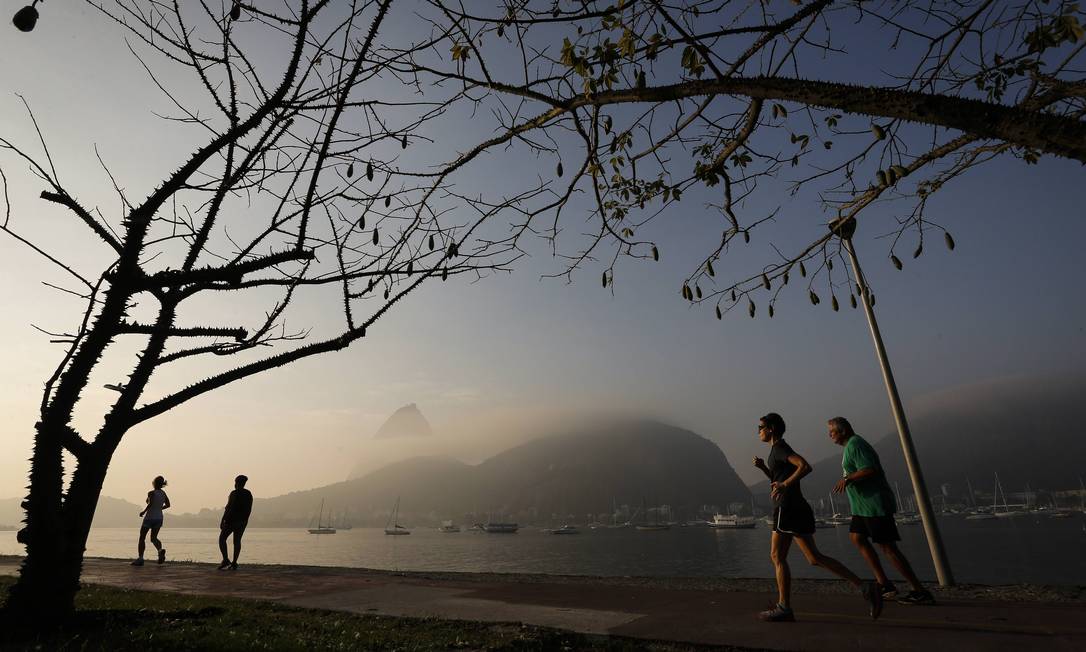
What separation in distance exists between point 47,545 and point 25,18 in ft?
11.4

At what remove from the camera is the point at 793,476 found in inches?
211

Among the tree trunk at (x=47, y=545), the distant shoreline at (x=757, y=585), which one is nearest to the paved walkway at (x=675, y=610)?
the distant shoreline at (x=757, y=585)

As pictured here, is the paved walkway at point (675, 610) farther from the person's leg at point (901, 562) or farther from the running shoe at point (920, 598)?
the person's leg at point (901, 562)

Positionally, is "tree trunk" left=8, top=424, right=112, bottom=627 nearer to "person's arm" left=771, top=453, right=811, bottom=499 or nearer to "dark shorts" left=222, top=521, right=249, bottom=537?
"person's arm" left=771, top=453, right=811, bottom=499

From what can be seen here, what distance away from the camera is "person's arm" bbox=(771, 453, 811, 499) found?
17.5 feet

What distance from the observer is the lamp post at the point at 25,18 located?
2498 millimetres

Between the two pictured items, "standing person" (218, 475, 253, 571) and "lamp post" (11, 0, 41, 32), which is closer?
"lamp post" (11, 0, 41, 32)

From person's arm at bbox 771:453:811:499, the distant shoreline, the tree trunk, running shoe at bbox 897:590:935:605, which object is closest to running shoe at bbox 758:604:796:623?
person's arm at bbox 771:453:811:499

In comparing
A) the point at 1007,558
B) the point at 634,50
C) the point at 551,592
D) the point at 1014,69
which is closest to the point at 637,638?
the point at 551,592

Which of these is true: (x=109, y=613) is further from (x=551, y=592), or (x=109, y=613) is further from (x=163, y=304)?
(x=551, y=592)

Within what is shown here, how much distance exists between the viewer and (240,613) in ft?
17.0

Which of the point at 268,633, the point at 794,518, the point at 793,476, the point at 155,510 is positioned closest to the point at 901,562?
the point at 794,518

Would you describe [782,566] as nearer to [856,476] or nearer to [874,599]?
[874,599]

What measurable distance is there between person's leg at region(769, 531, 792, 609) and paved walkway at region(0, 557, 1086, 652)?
23 centimetres
